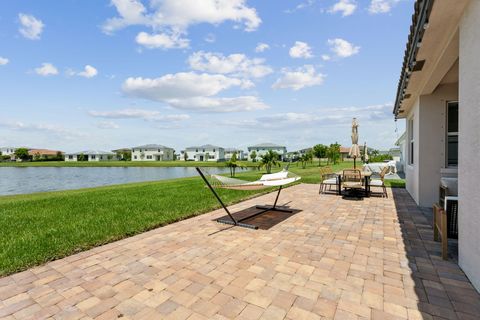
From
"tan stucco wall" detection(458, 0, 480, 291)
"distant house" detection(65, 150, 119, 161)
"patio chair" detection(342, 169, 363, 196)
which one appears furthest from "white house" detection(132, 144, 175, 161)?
"tan stucco wall" detection(458, 0, 480, 291)

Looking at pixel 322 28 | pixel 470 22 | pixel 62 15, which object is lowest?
pixel 470 22

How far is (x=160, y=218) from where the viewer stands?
5.05 m

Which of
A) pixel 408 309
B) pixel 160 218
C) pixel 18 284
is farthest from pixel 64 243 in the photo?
pixel 408 309

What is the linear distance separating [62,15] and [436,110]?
11.1 meters

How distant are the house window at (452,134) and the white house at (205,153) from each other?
84.5 metres

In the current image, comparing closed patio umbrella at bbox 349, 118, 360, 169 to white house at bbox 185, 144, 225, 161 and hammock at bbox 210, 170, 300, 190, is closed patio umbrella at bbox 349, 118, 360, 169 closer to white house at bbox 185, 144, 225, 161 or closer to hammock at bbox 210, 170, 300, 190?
hammock at bbox 210, 170, 300, 190

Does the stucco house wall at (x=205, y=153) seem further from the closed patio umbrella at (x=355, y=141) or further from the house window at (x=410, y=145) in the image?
the house window at (x=410, y=145)

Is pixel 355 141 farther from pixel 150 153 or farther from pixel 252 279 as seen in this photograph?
pixel 150 153

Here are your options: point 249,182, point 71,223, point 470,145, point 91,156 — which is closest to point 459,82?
point 470,145

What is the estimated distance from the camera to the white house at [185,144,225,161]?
9102cm

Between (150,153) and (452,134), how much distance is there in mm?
92198

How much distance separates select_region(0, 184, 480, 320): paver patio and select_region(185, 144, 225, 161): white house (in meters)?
85.6

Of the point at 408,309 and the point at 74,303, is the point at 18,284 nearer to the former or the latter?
the point at 74,303

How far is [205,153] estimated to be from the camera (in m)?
91.3
